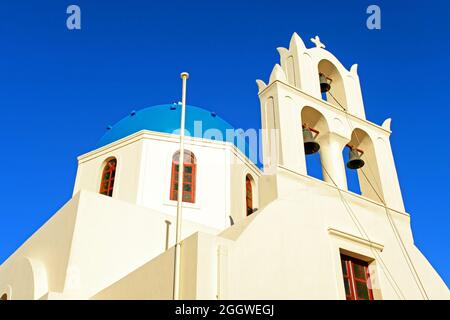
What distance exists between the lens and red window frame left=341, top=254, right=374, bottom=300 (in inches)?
276

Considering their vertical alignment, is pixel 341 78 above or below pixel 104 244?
above

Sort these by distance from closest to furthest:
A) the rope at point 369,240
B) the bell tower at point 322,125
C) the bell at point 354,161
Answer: the rope at point 369,240 < the bell tower at point 322,125 < the bell at point 354,161

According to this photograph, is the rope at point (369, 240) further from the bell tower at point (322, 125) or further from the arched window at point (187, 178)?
the arched window at point (187, 178)

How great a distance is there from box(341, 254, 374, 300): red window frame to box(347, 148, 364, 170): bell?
1.92 m

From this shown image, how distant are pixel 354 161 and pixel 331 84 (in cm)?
200

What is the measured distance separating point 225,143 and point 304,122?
11.2 ft

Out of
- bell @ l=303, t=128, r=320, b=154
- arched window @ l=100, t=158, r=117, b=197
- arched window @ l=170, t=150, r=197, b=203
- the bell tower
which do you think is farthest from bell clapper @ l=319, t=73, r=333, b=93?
arched window @ l=100, t=158, r=117, b=197

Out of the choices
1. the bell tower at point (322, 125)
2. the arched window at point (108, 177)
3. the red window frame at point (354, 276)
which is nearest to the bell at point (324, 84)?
the bell tower at point (322, 125)

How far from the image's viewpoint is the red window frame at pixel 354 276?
23.0ft

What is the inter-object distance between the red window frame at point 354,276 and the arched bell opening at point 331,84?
3.29 metres
